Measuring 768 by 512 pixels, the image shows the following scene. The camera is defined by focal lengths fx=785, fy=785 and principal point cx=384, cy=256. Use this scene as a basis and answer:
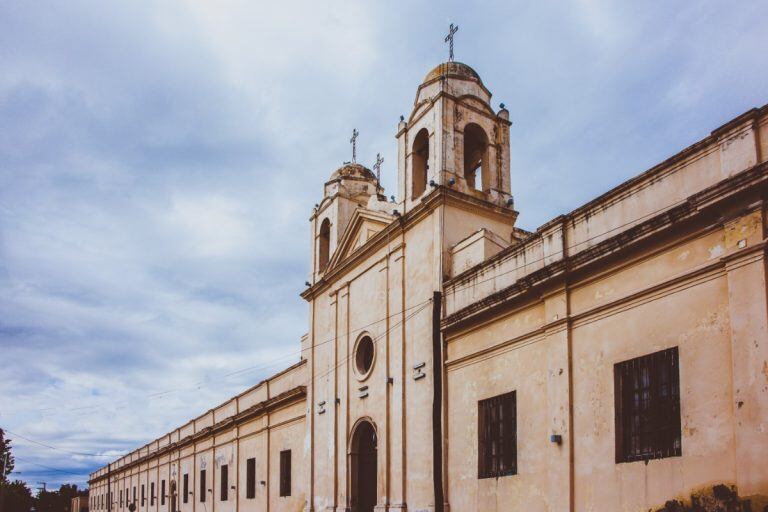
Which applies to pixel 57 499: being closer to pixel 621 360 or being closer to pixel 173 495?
pixel 173 495

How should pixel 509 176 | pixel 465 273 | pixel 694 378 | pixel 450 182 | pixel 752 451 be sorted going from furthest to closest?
1. pixel 509 176
2. pixel 450 182
3. pixel 465 273
4. pixel 694 378
5. pixel 752 451

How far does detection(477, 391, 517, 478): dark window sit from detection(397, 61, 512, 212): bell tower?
4.93 m

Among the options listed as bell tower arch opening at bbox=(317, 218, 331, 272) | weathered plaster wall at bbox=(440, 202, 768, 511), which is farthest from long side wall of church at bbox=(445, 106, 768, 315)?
bell tower arch opening at bbox=(317, 218, 331, 272)

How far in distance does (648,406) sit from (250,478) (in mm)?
19341

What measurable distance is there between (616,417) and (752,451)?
2.48 meters

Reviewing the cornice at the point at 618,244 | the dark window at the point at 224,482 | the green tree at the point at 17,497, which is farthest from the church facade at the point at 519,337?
the green tree at the point at 17,497

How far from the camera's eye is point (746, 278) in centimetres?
942

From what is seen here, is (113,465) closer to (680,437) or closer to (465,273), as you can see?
(465,273)

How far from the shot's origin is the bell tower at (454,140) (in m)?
17.2

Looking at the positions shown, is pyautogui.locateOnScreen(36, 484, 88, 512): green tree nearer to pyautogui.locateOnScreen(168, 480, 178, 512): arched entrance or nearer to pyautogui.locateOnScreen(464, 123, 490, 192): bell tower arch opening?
pyautogui.locateOnScreen(168, 480, 178, 512): arched entrance

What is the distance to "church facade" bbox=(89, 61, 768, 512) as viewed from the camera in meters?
9.76

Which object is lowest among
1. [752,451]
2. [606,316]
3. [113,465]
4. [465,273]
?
[113,465]

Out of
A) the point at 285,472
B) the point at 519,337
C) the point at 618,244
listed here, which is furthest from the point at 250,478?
the point at 618,244

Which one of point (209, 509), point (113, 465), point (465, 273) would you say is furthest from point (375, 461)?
point (113, 465)
